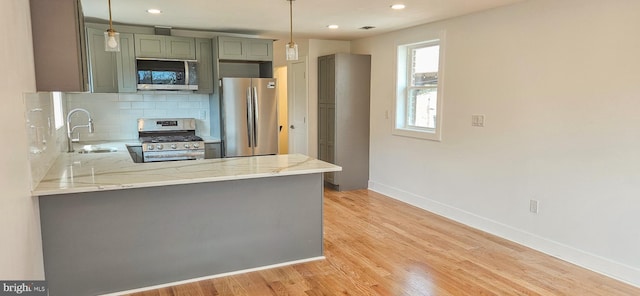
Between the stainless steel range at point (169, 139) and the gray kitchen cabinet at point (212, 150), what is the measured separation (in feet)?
0.46

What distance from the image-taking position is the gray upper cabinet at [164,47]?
16.0 ft

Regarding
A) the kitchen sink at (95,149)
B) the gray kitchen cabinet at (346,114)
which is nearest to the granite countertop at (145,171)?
the kitchen sink at (95,149)

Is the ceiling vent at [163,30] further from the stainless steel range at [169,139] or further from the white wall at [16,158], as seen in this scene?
the white wall at [16,158]

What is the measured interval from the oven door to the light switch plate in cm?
321

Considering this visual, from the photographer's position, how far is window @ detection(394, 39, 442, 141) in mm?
4883

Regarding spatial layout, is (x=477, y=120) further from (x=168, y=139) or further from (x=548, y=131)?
(x=168, y=139)

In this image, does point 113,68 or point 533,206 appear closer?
point 533,206

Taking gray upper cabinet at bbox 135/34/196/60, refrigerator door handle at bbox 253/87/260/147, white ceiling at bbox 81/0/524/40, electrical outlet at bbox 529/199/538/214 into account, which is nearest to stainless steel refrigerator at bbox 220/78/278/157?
refrigerator door handle at bbox 253/87/260/147

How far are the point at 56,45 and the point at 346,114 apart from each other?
13.0 feet

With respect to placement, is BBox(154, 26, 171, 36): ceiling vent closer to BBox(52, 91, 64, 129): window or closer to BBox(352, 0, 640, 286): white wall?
BBox(52, 91, 64, 129): window

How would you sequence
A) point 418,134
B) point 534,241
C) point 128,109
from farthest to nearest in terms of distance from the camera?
point 128,109, point 418,134, point 534,241

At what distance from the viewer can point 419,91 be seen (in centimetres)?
524

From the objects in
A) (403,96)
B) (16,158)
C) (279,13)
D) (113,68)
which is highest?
(279,13)

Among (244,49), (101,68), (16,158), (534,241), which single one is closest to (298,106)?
(244,49)
